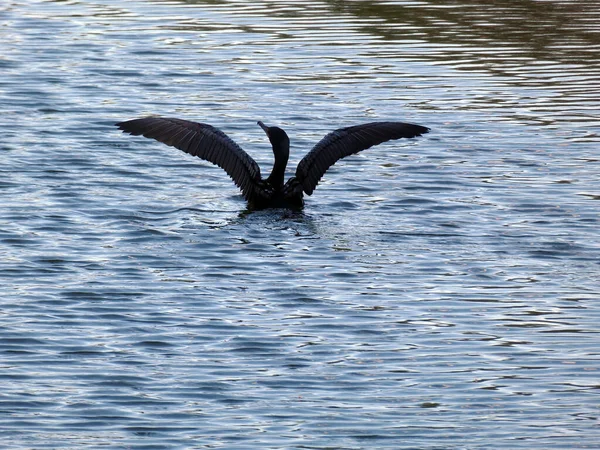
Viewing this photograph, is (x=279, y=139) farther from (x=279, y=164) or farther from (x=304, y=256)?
(x=304, y=256)

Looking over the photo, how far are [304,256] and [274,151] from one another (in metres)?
1.91

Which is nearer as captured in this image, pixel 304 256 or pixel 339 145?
pixel 304 256

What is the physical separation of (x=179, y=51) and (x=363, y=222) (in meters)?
8.60

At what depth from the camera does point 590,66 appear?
18.5 metres

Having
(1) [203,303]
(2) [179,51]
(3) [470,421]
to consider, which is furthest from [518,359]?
(2) [179,51]

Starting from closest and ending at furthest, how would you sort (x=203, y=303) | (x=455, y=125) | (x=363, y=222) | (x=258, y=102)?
(x=203, y=303) < (x=363, y=222) < (x=455, y=125) < (x=258, y=102)

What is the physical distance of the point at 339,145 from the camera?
485 inches

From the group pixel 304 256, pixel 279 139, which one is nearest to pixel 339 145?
pixel 279 139

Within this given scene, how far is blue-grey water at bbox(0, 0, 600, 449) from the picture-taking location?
7.55 meters

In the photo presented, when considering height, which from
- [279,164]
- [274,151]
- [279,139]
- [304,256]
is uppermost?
[279,139]

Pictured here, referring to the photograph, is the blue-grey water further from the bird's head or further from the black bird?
the bird's head

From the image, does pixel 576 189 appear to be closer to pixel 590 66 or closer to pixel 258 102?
pixel 258 102

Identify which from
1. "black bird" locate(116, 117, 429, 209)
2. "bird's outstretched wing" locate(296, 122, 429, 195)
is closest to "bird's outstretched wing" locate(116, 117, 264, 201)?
"black bird" locate(116, 117, 429, 209)

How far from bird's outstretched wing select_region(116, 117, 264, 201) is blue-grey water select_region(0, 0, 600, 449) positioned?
27 cm
